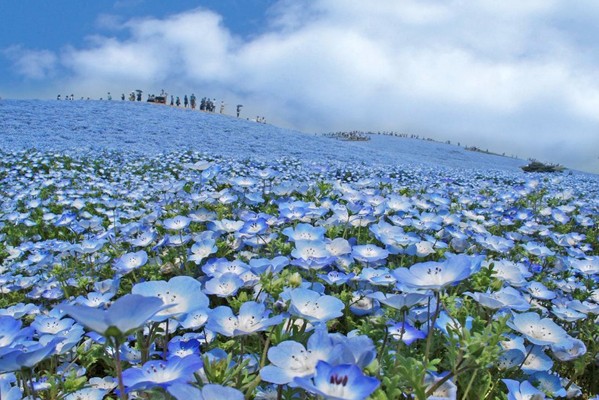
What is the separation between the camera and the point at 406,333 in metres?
1.36


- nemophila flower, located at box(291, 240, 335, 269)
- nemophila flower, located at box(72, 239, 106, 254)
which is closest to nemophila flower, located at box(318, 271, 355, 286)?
nemophila flower, located at box(291, 240, 335, 269)

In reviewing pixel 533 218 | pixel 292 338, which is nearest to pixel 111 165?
pixel 533 218

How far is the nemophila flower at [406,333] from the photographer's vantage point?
1281 mm

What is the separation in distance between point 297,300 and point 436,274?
1.09 ft

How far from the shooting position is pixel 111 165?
8602 millimetres

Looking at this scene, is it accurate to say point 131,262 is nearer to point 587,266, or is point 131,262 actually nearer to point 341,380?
point 341,380

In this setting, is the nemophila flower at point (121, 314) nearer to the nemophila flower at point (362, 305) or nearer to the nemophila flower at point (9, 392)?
the nemophila flower at point (9, 392)

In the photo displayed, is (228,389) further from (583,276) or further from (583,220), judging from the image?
(583,220)

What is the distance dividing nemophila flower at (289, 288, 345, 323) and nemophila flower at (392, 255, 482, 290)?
195 millimetres

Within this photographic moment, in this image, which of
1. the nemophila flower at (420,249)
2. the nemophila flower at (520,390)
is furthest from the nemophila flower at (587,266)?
the nemophila flower at (520,390)

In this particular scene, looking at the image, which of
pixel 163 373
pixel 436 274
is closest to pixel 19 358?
pixel 163 373

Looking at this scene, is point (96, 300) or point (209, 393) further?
point (96, 300)

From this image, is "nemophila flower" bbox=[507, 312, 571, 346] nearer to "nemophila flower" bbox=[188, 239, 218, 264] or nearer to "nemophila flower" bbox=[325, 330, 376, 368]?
"nemophila flower" bbox=[325, 330, 376, 368]

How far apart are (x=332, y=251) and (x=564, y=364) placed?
1020mm
